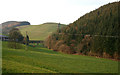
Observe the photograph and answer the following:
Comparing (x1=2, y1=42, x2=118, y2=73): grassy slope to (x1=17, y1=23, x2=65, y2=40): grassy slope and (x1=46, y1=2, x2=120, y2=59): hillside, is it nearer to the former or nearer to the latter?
(x1=46, y1=2, x2=120, y2=59): hillside

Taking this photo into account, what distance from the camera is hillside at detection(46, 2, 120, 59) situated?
4659cm

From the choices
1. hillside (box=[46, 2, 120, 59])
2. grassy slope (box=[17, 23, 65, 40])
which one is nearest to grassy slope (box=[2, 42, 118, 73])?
hillside (box=[46, 2, 120, 59])

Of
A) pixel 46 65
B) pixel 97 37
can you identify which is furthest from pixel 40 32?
pixel 46 65

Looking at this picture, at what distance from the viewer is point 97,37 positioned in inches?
2020

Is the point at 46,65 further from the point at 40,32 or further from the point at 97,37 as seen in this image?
the point at 40,32

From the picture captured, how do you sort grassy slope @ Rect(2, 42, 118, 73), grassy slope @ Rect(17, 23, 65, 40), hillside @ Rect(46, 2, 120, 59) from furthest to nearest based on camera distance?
grassy slope @ Rect(17, 23, 65, 40) → hillside @ Rect(46, 2, 120, 59) → grassy slope @ Rect(2, 42, 118, 73)

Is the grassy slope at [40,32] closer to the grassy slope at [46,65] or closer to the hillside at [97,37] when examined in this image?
the hillside at [97,37]

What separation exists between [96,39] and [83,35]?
8.10 meters

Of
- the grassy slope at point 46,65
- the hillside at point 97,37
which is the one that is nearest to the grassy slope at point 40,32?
the hillside at point 97,37

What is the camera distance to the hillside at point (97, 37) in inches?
1834

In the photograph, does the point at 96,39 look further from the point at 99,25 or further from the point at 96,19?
the point at 96,19

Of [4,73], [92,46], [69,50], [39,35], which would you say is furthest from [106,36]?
[39,35]

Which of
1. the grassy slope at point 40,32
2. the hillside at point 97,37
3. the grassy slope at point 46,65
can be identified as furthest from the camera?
the grassy slope at point 40,32

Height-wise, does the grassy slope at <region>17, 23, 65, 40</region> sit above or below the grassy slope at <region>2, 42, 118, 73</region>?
above
